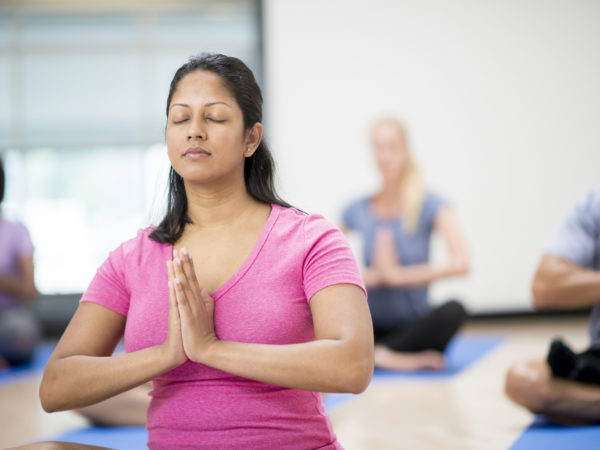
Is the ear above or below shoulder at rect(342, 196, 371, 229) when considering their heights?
above

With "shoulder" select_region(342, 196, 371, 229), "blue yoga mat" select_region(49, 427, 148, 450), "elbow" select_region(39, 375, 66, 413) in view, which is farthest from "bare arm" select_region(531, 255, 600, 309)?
"shoulder" select_region(342, 196, 371, 229)

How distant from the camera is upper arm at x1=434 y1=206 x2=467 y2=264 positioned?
3.88 metres

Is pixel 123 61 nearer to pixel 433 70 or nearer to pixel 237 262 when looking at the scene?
pixel 433 70

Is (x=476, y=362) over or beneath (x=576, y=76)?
beneath

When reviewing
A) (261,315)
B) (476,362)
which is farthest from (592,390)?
(476,362)

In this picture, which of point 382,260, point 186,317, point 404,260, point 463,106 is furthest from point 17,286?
point 463,106

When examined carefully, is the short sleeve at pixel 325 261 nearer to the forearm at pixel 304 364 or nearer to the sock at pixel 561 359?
the forearm at pixel 304 364

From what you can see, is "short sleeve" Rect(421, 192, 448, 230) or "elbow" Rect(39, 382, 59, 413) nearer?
"elbow" Rect(39, 382, 59, 413)

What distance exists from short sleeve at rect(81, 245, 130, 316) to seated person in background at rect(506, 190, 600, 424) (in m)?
1.42

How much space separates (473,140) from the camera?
20.1ft

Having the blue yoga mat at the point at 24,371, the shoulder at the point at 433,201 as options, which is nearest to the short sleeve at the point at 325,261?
the shoulder at the point at 433,201

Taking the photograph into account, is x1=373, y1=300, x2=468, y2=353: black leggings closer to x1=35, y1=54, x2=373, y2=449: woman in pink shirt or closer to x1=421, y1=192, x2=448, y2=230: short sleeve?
x1=421, y1=192, x2=448, y2=230: short sleeve

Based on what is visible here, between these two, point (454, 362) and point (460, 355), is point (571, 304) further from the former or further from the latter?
point (460, 355)

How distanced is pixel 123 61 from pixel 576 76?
3.68m
